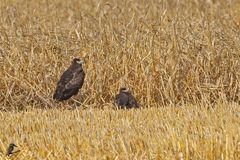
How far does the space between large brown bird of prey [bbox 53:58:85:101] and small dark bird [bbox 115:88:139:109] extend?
0.66m

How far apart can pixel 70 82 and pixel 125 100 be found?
985mm

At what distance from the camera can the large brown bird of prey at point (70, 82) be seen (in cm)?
839

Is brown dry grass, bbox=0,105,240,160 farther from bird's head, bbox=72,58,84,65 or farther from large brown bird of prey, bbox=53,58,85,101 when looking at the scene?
bird's head, bbox=72,58,84,65

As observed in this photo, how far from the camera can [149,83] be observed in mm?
8492

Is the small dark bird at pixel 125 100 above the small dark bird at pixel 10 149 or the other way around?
the other way around

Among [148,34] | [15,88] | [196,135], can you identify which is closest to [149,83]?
[148,34]

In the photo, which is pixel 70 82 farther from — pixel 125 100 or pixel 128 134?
pixel 128 134

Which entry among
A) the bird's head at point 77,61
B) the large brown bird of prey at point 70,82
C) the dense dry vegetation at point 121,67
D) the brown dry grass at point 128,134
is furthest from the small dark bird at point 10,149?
the bird's head at point 77,61

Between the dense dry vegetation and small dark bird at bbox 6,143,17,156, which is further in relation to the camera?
the dense dry vegetation

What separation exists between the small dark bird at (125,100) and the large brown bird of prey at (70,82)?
66 cm

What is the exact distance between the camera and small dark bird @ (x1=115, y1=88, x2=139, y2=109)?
7770mm

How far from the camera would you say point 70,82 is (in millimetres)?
8469

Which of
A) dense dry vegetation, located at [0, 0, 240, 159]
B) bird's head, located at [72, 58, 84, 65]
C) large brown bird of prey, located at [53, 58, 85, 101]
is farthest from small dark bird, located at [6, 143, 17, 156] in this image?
bird's head, located at [72, 58, 84, 65]

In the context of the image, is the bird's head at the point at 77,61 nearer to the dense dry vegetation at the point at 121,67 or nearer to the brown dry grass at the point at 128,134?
the dense dry vegetation at the point at 121,67
